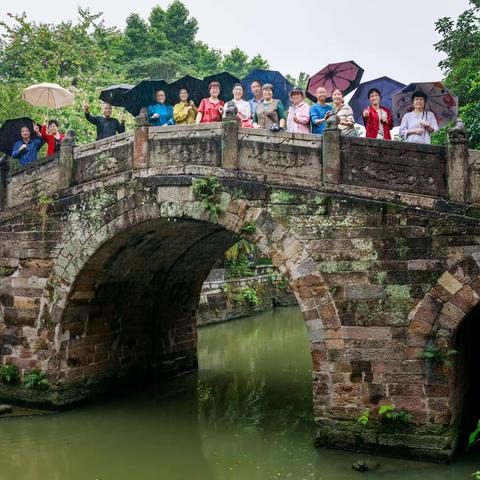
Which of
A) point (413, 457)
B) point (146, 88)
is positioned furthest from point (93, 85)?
point (413, 457)

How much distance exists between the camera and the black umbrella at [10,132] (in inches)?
395

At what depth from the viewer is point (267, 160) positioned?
7.59 metres

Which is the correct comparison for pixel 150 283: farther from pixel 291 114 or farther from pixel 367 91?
pixel 367 91

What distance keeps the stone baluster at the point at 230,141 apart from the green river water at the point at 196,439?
12.1 feet

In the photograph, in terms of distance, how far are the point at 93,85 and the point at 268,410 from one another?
1870 centimetres

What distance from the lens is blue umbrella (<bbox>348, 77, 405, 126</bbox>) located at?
8859 millimetres

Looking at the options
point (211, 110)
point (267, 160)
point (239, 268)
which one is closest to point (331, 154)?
point (267, 160)

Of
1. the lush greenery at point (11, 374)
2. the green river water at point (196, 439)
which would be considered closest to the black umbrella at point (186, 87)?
the lush greenery at point (11, 374)

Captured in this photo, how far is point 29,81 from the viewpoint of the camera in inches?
860

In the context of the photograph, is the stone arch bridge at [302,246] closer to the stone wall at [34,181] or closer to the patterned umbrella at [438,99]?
the stone wall at [34,181]

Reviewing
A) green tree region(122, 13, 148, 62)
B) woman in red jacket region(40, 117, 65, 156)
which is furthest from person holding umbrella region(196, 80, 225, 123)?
green tree region(122, 13, 148, 62)

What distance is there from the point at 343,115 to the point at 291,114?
0.71 m

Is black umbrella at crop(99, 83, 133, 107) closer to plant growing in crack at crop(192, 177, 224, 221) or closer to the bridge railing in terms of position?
the bridge railing

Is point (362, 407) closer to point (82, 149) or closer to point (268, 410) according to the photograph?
point (268, 410)
